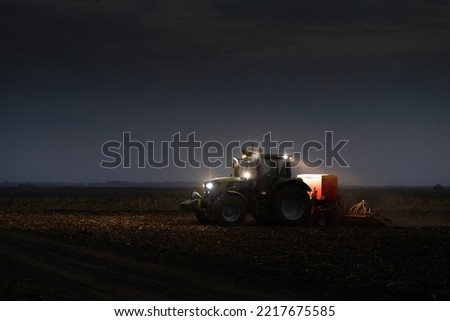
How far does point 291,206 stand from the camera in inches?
1174

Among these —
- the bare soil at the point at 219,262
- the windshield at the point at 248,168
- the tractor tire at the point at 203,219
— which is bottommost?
the bare soil at the point at 219,262

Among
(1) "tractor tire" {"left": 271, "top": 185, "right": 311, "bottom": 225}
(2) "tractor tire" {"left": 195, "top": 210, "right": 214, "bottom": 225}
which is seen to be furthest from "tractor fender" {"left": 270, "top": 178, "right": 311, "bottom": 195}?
(2) "tractor tire" {"left": 195, "top": 210, "right": 214, "bottom": 225}

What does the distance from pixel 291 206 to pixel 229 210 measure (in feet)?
7.98

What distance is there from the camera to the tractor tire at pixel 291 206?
2941 cm

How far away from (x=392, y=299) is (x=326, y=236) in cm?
1119

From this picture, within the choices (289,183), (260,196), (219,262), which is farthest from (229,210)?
(219,262)

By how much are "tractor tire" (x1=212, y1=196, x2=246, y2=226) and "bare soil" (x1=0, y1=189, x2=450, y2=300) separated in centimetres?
53

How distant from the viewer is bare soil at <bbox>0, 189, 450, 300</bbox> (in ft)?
49.4

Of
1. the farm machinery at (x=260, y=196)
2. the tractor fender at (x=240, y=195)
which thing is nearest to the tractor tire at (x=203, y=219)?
the farm machinery at (x=260, y=196)

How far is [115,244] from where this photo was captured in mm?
23453

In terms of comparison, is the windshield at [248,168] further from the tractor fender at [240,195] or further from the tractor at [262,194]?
the tractor fender at [240,195]

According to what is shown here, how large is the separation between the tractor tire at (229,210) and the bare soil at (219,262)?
0.53 meters

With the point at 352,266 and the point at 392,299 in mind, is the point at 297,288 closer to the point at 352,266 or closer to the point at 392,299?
the point at 392,299
